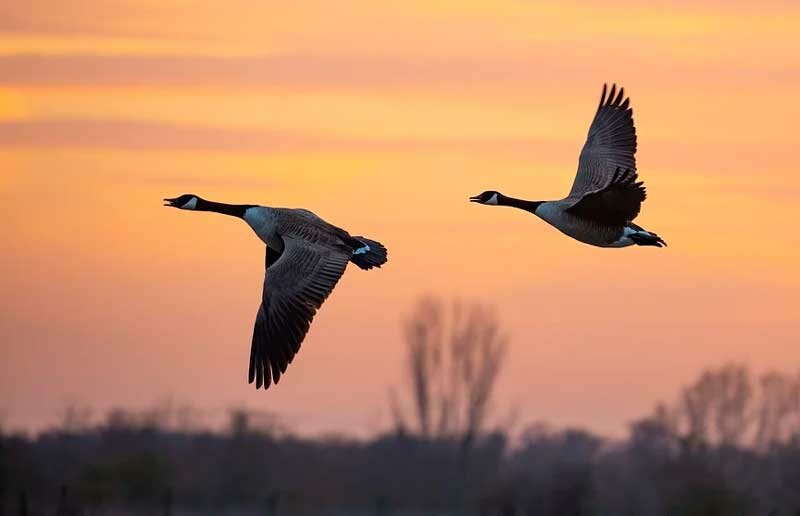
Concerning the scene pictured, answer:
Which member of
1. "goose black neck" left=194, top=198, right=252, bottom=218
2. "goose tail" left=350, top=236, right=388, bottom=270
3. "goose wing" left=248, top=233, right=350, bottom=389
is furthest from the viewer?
"goose black neck" left=194, top=198, right=252, bottom=218

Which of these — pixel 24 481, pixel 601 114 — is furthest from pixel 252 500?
pixel 601 114

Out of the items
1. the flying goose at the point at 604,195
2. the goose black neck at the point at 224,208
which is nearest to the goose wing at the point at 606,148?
the flying goose at the point at 604,195

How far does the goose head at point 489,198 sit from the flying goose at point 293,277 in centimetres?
361

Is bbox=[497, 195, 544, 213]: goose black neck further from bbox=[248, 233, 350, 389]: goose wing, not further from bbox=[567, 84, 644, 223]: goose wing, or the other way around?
bbox=[248, 233, 350, 389]: goose wing

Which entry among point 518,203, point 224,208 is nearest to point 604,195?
point 518,203

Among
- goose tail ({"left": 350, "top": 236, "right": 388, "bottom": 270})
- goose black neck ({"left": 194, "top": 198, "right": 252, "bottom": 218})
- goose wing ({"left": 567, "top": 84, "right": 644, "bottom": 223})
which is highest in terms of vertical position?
goose wing ({"left": 567, "top": 84, "right": 644, "bottom": 223})

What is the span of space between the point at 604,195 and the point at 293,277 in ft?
13.6

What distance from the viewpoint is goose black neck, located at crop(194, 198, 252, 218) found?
28.9m

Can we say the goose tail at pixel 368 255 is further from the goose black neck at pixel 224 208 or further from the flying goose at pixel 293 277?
the goose black neck at pixel 224 208

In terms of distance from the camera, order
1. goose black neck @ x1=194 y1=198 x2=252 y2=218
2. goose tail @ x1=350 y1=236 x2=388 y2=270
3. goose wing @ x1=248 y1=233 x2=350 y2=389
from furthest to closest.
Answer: goose black neck @ x1=194 y1=198 x2=252 y2=218
goose tail @ x1=350 y1=236 x2=388 y2=270
goose wing @ x1=248 y1=233 x2=350 y2=389

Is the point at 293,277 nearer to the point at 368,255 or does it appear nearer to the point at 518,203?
the point at 368,255

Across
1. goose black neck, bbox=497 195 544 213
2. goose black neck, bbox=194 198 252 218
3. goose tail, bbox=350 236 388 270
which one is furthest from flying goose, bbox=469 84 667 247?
goose black neck, bbox=194 198 252 218

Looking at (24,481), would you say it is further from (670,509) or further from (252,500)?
(670,509)

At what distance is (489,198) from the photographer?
101 ft
